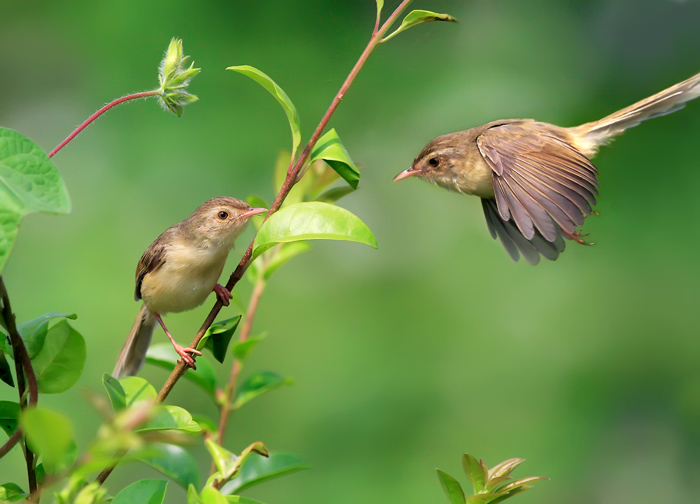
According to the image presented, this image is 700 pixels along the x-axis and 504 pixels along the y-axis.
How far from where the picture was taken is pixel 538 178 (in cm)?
268

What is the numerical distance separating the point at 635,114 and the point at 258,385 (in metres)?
2.00

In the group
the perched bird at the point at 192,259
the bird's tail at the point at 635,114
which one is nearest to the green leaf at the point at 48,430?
the perched bird at the point at 192,259

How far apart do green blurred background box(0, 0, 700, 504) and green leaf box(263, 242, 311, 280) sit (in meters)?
3.33

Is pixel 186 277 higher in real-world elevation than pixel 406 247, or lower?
higher

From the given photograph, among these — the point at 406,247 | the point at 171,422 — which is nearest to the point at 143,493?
the point at 171,422

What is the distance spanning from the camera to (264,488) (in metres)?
5.02

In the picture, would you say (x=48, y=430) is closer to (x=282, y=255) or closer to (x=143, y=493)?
(x=143, y=493)

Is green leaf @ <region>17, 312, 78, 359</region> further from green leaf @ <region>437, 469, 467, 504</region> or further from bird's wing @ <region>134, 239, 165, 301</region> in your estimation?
bird's wing @ <region>134, 239, 165, 301</region>

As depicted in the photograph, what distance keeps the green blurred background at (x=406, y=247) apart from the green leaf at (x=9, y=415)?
13.1 feet

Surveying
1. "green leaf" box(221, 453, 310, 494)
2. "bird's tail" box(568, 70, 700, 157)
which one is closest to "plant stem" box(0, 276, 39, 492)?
"green leaf" box(221, 453, 310, 494)

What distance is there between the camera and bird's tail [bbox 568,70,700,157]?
2691mm

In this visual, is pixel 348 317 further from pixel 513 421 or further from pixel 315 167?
pixel 315 167

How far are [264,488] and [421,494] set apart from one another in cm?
116

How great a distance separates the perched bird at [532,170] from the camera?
247 cm
